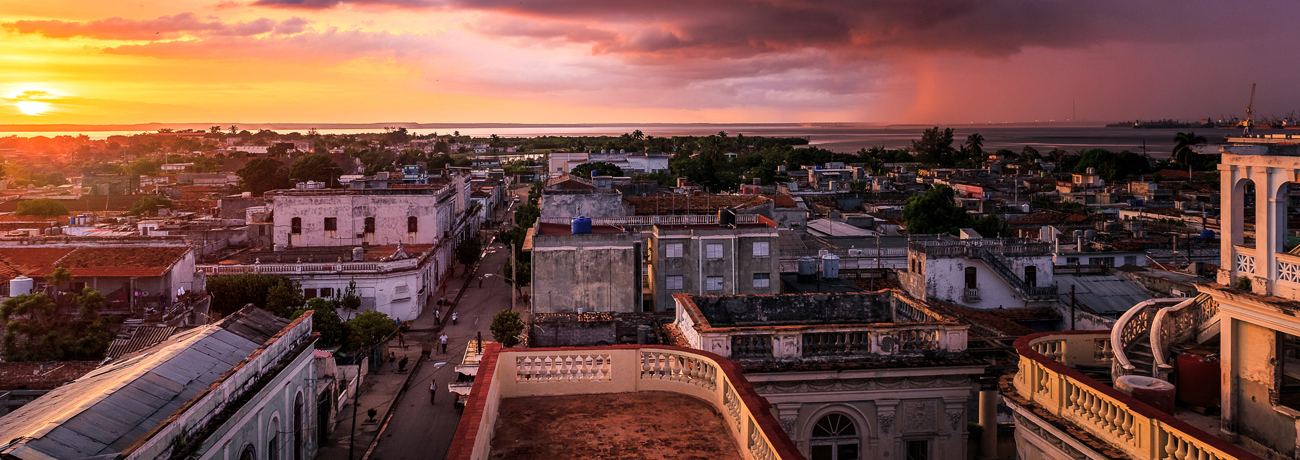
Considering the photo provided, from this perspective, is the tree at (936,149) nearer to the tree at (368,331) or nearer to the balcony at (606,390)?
the tree at (368,331)

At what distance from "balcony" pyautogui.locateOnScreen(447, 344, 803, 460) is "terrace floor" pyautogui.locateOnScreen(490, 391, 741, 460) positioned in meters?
0.01

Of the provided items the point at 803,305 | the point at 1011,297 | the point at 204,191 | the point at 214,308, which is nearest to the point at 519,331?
the point at 214,308

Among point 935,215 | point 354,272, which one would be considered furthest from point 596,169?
point 354,272

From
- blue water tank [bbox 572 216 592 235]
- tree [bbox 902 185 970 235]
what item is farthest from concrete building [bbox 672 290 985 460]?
tree [bbox 902 185 970 235]

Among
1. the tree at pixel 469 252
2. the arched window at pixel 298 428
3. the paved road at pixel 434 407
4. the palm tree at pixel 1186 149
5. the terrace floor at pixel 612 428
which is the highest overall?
the palm tree at pixel 1186 149

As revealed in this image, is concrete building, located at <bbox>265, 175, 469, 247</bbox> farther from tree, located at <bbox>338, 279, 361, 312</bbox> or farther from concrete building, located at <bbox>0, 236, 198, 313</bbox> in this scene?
concrete building, located at <bbox>0, 236, 198, 313</bbox>

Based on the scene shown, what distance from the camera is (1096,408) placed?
26.7 feet

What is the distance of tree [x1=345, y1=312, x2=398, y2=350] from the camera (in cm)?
2852

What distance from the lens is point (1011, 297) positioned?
1160 inches

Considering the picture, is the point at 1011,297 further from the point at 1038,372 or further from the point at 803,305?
the point at 1038,372

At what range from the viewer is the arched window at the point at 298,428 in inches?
726

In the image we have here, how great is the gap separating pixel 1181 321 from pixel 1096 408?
2797 millimetres

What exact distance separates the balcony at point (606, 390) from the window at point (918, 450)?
428 cm

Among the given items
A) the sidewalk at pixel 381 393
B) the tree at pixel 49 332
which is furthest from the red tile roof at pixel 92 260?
the sidewalk at pixel 381 393
